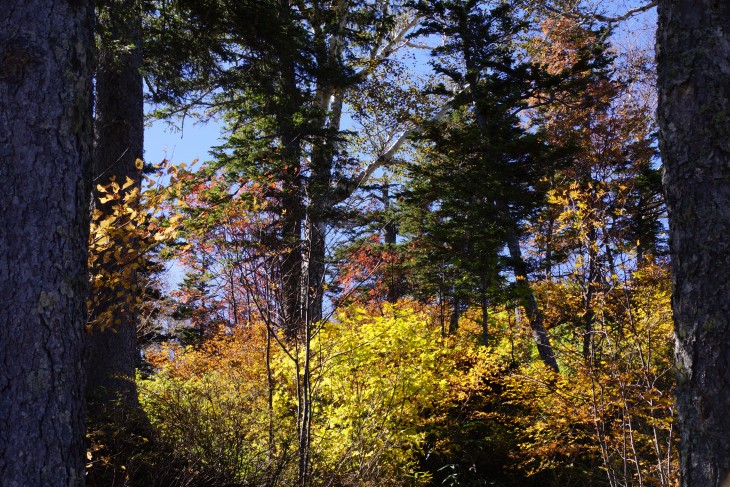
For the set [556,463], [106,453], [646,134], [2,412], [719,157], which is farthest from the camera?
[646,134]

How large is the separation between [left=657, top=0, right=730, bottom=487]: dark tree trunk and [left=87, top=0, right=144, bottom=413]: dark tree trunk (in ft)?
17.0

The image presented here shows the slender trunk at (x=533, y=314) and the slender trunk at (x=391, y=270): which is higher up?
the slender trunk at (x=391, y=270)

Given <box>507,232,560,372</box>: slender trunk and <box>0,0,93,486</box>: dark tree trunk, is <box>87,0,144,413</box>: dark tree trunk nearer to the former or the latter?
<box>0,0,93,486</box>: dark tree trunk

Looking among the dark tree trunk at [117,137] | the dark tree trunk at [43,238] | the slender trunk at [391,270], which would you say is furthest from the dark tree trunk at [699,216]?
the slender trunk at [391,270]

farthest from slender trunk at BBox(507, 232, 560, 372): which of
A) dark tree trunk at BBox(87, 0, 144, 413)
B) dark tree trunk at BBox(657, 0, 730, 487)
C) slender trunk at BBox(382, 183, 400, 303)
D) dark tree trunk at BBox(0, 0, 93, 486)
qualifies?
dark tree trunk at BBox(0, 0, 93, 486)

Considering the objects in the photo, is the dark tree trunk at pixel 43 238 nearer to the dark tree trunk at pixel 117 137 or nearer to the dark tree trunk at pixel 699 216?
the dark tree trunk at pixel 699 216

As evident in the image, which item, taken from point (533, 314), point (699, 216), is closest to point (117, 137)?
point (699, 216)

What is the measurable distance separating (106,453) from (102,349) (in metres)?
1.34

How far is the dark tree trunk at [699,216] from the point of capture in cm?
215

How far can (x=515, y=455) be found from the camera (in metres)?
7.54

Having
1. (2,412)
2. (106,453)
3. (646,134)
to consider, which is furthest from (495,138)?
(2,412)

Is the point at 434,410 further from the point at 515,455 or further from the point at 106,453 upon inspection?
the point at 106,453

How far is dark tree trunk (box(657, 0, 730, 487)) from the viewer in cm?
215

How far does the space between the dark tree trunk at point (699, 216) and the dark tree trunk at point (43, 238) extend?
7.55ft
